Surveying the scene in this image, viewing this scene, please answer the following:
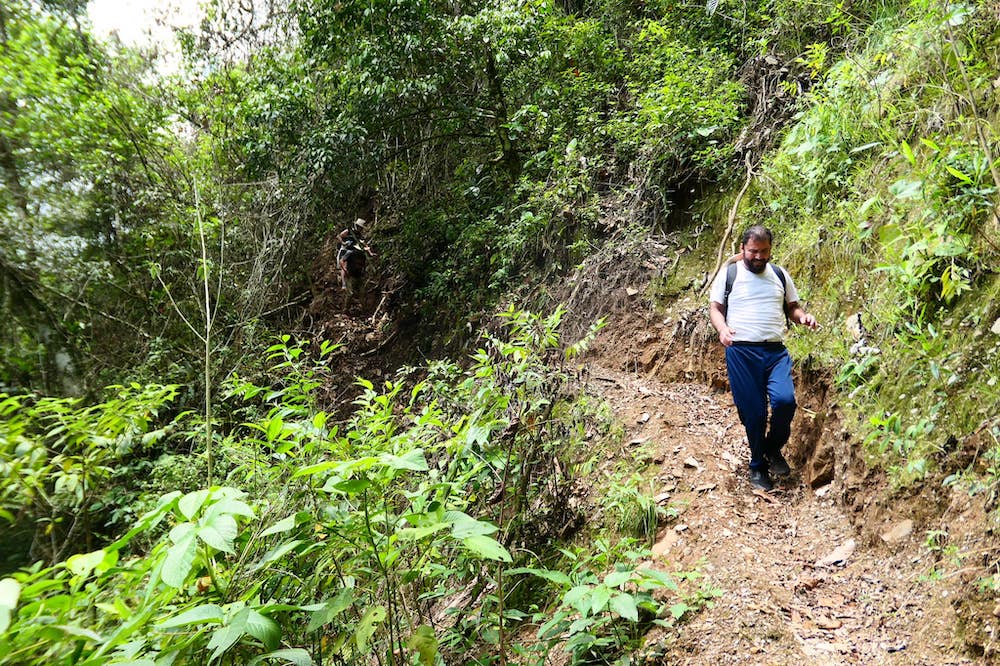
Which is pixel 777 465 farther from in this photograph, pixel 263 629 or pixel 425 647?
pixel 263 629

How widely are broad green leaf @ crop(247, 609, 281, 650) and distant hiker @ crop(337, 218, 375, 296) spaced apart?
904 cm

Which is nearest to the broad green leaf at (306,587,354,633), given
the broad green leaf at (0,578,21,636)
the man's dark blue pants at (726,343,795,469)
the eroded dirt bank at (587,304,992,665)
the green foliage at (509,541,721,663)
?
the green foliage at (509,541,721,663)

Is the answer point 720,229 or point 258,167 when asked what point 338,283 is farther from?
point 720,229

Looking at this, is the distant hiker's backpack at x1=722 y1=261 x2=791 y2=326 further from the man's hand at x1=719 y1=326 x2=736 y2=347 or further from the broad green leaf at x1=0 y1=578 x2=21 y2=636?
the broad green leaf at x1=0 y1=578 x2=21 y2=636

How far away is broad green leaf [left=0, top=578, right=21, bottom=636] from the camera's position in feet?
3.31

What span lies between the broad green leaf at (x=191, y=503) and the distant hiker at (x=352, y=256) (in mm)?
8943

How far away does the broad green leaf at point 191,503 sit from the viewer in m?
1.36

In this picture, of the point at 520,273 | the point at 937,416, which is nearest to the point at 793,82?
the point at 520,273

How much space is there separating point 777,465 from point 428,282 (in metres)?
7.23

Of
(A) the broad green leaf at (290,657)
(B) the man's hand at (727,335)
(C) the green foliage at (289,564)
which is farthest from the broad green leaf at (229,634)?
(B) the man's hand at (727,335)

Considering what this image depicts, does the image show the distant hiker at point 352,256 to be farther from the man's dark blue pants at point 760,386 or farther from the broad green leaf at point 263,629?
the broad green leaf at point 263,629

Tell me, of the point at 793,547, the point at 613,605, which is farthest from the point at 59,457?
A: the point at 793,547

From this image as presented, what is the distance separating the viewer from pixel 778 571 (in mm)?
3199

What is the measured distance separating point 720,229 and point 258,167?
7124 mm
